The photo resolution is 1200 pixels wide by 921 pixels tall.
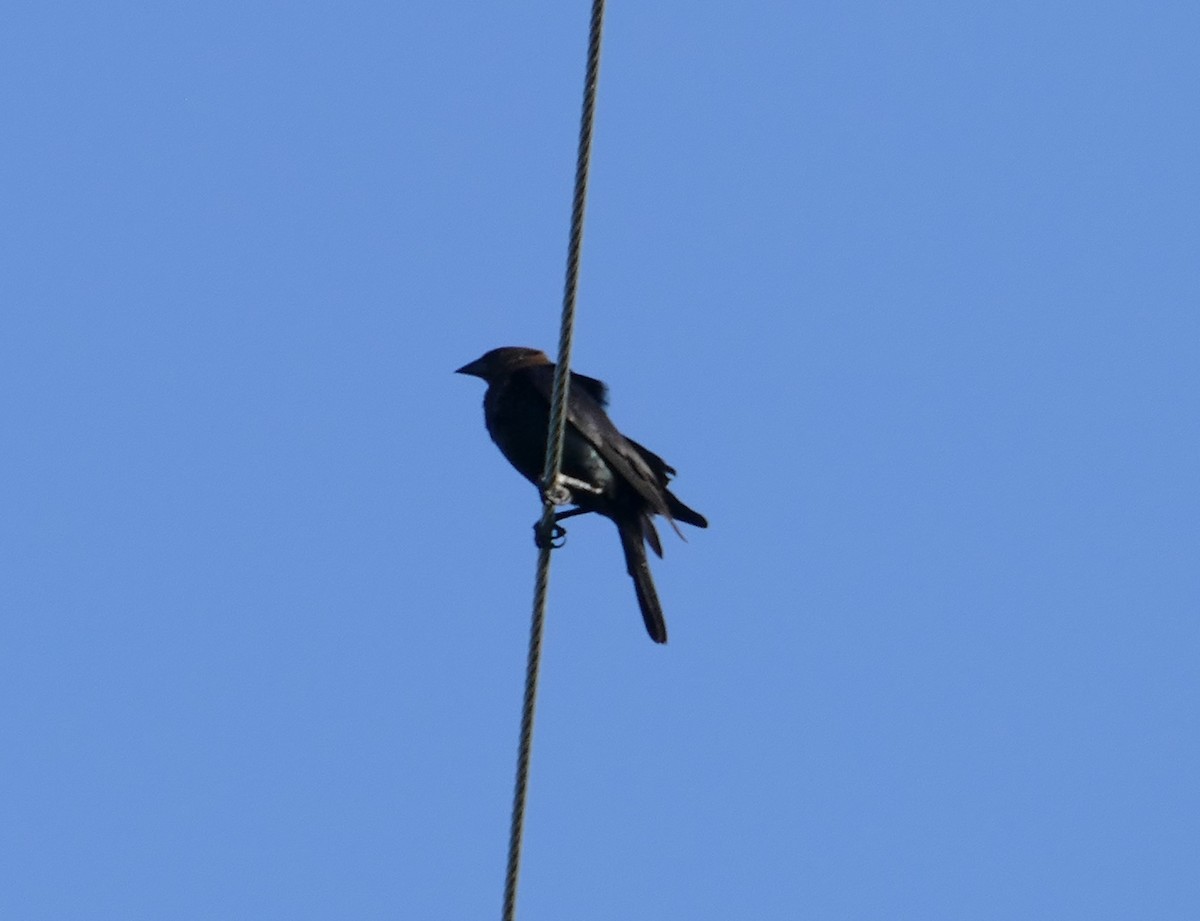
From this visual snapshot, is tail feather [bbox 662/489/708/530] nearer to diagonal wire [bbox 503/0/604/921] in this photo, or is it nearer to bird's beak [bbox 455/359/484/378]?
bird's beak [bbox 455/359/484/378]

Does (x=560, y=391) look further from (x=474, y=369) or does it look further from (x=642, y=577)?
(x=474, y=369)

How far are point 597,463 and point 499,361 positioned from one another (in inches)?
41.2

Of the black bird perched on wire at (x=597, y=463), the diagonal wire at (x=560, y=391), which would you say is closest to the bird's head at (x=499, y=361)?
the black bird perched on wire at (x=597, y=463)

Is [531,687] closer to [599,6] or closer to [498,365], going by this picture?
[599,6]

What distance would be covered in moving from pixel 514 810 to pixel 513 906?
198 mm

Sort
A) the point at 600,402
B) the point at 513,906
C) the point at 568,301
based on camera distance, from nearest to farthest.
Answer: the point at 513,906 → the point at 568,301 → the point at 600,402

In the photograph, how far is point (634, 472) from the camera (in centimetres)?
714

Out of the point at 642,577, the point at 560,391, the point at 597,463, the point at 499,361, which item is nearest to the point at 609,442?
Answer: the point at 597,463

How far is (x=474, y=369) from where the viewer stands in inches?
320

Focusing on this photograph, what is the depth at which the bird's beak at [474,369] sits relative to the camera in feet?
26.6

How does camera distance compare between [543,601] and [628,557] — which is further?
[628,557]

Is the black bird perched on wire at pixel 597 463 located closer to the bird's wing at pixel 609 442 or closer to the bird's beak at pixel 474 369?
the bird's wing at pixel 609 442

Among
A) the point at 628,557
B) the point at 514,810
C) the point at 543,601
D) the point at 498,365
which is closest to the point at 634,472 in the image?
the point at 628,557

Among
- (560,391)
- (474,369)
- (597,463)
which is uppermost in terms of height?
(474,369)
